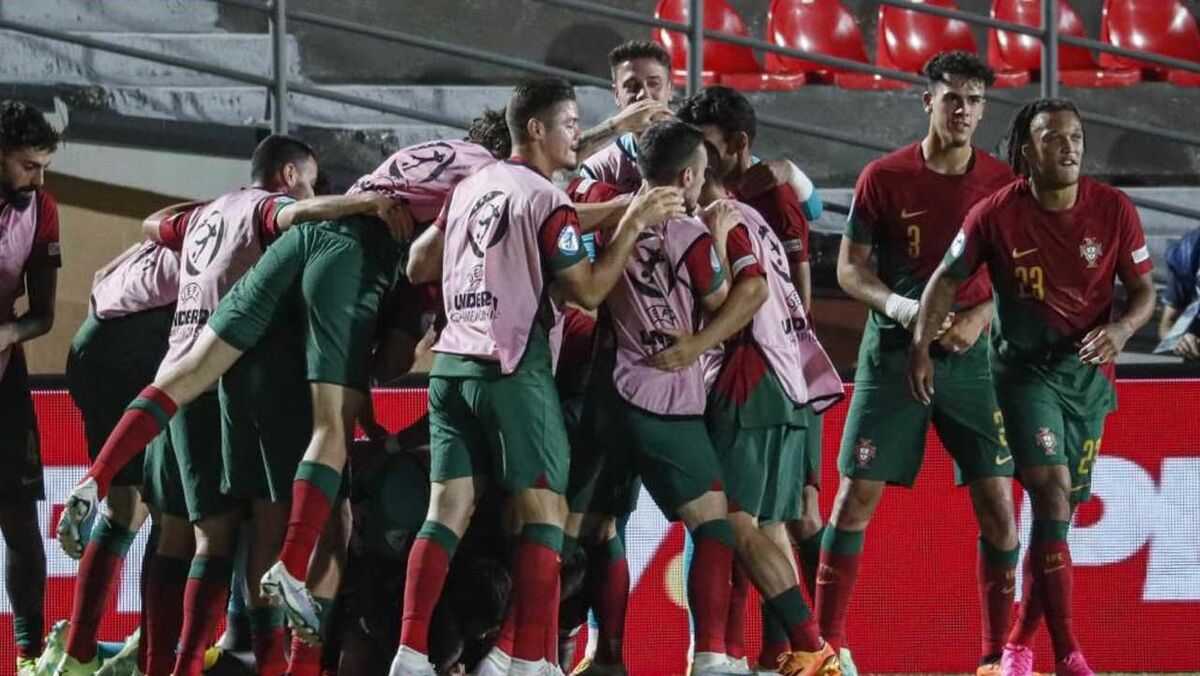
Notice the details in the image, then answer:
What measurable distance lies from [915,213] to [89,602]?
3.06 meters

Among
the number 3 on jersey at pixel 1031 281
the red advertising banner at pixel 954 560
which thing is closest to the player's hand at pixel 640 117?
the number 3 on jersey at pixel 1031 281

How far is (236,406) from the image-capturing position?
664cm

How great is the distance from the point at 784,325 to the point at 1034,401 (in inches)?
34.8

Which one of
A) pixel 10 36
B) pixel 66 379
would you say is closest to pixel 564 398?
pixel 66 379

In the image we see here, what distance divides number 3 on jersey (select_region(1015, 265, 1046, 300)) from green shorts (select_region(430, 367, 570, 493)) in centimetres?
169

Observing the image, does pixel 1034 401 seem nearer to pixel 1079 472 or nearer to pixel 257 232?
pixel 1079 472

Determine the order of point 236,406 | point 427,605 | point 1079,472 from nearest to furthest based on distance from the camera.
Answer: point 427,605, point 236,406, point 1079,472

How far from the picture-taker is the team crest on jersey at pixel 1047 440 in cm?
693

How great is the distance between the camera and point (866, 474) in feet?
23.7

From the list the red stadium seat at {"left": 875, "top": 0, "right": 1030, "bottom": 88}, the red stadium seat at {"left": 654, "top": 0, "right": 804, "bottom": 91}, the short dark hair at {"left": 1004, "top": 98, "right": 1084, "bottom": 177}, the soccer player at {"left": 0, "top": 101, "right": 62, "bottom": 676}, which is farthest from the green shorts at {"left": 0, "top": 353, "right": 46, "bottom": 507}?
the red stadium seat at {"left": 875, "top": 0, "right": 1030, "bottom": 88}

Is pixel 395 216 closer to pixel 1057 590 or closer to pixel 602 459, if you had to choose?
pixel 602 459

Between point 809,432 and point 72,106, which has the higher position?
point 72,106

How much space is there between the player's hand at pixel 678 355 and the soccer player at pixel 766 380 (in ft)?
0.94

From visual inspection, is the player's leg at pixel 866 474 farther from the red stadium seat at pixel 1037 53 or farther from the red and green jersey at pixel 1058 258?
the red stadium seat at pixel 1037 53
